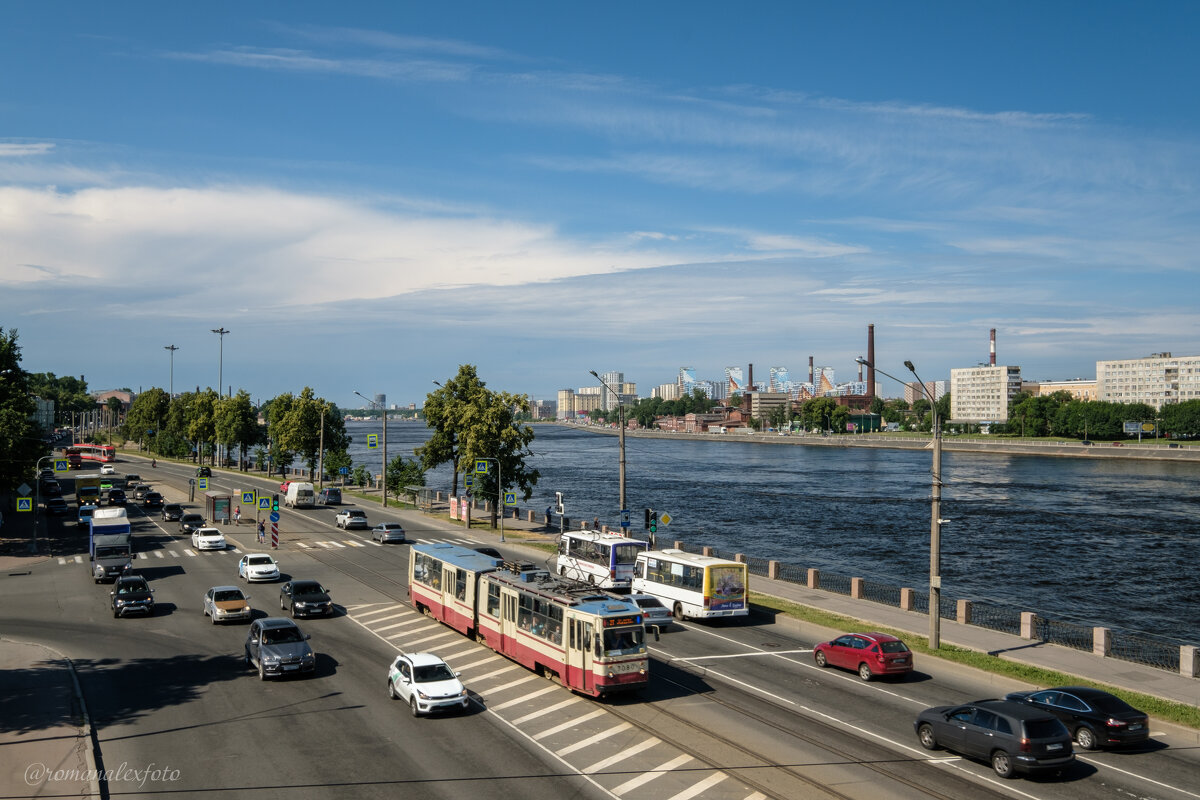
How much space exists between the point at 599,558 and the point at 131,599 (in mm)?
19214

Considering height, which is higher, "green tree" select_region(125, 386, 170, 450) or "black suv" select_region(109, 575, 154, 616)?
"green tree" select_region(125, 386, 170, 450)

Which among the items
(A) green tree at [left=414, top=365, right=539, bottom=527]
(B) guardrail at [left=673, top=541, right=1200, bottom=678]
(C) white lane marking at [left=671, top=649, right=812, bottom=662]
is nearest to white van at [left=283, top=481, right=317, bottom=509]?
(A) green tree at [left=414, top=365, right=539, bottom=527]

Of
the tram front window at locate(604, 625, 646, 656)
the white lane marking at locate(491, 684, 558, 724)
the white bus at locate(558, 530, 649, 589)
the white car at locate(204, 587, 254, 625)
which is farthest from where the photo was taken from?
the white bus at locate(558, 530, 649, 589)

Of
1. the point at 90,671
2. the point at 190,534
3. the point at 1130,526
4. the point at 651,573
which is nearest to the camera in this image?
the point at 90,671

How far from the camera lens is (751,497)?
10438cm

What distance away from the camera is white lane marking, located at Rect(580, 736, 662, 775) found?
60.3 feet

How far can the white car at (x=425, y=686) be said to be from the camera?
2170 centimetres

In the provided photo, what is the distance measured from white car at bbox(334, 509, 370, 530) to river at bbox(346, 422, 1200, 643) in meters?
23.9

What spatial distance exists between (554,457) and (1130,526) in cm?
13209

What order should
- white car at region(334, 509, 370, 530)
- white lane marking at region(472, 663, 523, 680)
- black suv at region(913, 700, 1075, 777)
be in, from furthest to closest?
white car at region(334, 509, 370, 530)
white lane marking at region(472, 663, 523, 680)
black suv at region(913, 700, 1075, 777)

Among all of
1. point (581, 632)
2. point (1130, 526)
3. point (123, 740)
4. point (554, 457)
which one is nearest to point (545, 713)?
point (581, 632)

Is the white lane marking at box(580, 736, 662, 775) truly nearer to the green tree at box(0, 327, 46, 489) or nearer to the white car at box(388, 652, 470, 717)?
the white car at box(388, 652, 470, 717)

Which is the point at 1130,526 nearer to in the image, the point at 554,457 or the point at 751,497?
the point at 751,497

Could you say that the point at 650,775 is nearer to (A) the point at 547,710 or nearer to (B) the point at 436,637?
(A) the point at 547,710
